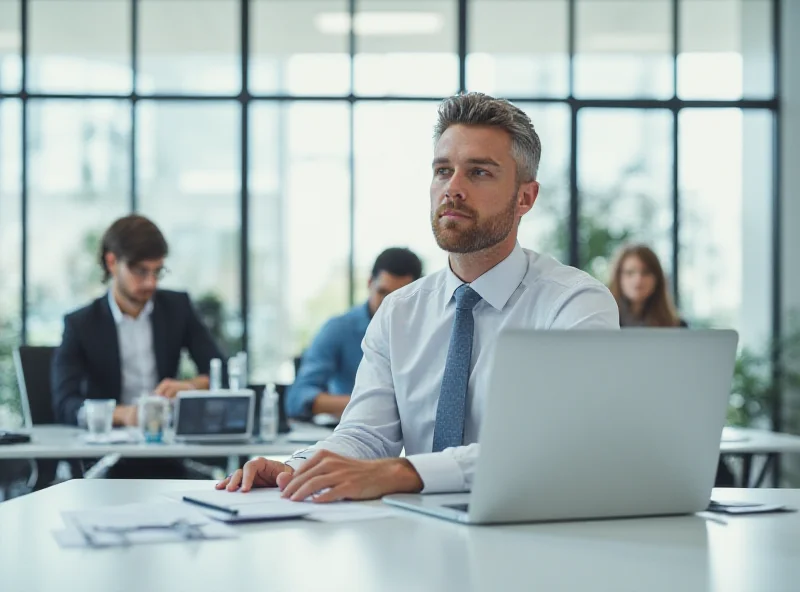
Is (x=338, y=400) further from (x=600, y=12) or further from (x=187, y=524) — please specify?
(x=600, y=12)

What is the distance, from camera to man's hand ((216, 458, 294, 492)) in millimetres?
2065

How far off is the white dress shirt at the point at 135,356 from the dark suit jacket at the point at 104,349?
0.03 m

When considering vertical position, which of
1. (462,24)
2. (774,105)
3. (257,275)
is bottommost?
(257,275)

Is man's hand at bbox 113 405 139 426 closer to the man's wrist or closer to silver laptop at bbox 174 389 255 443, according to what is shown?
silver laptop at bbox 174 389 255 443

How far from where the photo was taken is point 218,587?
1378 mm

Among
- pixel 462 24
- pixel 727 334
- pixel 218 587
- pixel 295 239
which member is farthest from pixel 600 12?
pixel 218 587

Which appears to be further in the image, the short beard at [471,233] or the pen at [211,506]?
the short beard at [471,233]

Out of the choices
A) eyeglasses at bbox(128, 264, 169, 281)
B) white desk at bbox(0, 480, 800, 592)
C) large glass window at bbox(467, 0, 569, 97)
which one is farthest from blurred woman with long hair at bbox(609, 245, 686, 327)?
white desk at bbox(0, 480, 800, 592)

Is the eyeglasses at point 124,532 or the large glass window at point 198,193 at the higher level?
the large glass window at point 198,193

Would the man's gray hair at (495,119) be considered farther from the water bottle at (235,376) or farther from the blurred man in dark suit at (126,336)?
the blurred man in dark suit at (126,336)

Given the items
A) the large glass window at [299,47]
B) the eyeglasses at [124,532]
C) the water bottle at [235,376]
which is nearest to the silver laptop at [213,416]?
the water bottle at [235,376]

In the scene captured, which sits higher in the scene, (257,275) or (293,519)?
(257,275)

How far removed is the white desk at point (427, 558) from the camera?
1.41 meters

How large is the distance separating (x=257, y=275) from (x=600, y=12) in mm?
2910
